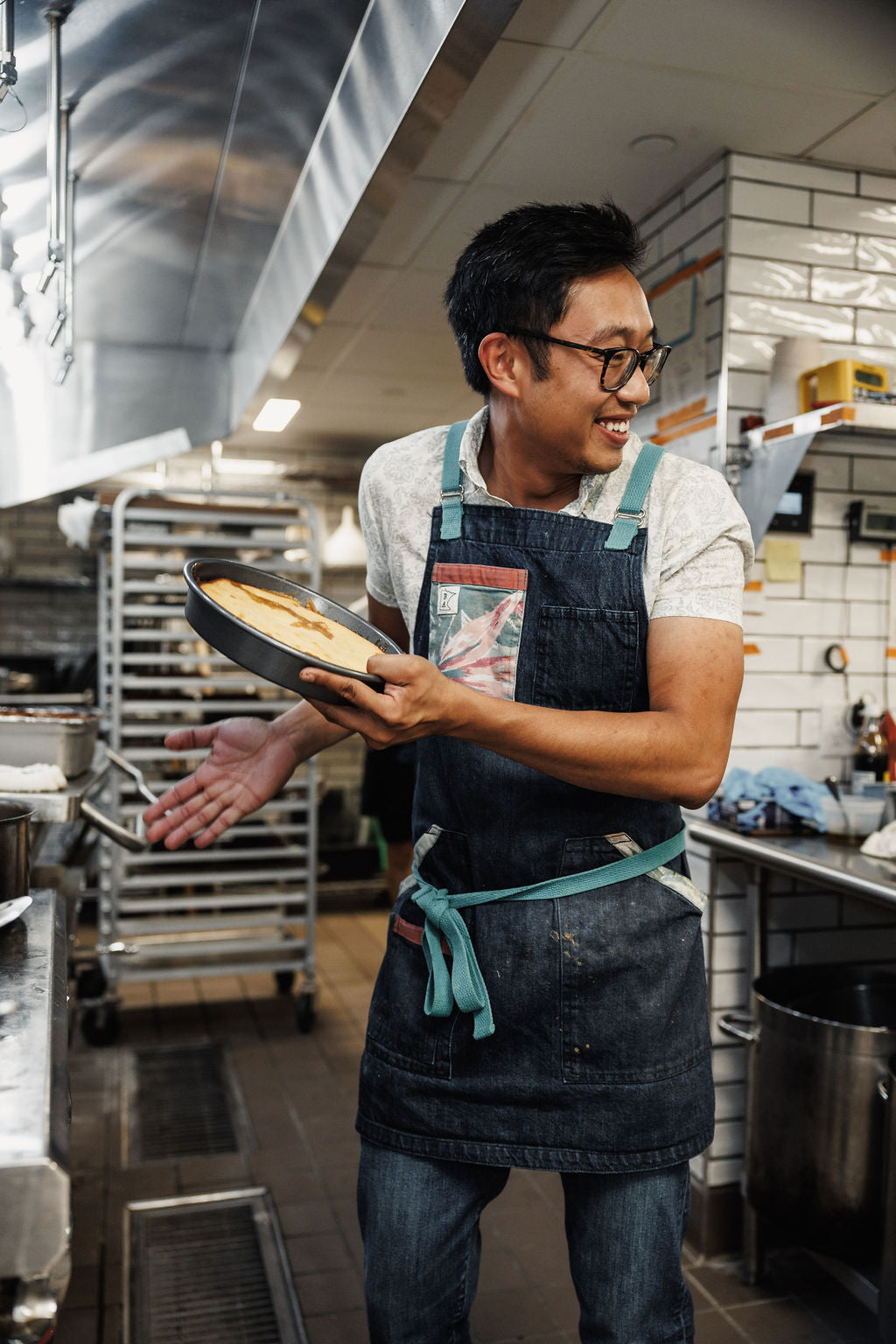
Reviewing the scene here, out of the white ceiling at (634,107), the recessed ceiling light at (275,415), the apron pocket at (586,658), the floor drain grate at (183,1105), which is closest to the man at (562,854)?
the apron pocket at (586,658)

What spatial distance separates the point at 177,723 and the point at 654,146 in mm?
2607

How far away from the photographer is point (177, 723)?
4.18 metres

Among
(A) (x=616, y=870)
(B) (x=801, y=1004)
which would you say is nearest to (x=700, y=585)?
(A) (x=616, y=870)

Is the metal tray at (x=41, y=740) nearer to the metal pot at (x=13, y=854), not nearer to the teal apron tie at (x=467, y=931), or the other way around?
the metal pot at (x=13, y=854)

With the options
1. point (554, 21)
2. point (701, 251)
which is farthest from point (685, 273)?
point (554, 21)

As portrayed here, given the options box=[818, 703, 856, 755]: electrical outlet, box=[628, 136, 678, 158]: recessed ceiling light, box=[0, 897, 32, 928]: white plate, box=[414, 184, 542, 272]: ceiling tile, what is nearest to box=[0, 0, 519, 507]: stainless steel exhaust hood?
box=[414, 184, 542, 272]: ceiling tile

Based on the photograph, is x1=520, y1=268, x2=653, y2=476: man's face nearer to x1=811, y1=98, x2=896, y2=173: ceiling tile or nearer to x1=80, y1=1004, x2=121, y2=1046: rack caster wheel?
x1=811, y1=98, x2=896, y2=173: ceiling tile

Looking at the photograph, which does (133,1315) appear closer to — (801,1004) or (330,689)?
(801,1004)

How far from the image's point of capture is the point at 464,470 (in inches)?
59.7

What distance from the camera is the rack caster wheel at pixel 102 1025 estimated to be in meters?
3.94

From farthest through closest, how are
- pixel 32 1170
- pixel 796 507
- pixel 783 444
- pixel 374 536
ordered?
pixel 796 507
pixel 783 444
pixel 374 536
pixel 32 1170

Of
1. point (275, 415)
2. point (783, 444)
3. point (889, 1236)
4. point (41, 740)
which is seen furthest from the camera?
point (275, 415)

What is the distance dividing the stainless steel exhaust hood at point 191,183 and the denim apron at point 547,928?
1.11 metres

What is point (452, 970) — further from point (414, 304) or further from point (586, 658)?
point (414, 304)
